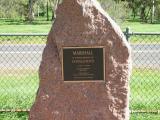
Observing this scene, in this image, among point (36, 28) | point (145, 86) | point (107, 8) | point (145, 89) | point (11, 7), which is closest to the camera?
point (145, 89)

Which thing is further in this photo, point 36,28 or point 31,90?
point 36,28

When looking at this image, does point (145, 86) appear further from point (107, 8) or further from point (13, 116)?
point (107, 8)

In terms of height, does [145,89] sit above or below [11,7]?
below

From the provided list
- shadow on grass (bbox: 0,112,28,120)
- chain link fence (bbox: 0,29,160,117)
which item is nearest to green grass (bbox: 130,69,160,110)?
chain link fence (bbox: 0,29,160,117)

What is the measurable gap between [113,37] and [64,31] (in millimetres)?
591

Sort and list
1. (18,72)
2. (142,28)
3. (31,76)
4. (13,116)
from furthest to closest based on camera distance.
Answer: (142,28)
(18,72)
(31,76)
(13,116)

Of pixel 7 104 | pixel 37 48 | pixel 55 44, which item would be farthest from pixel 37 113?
pixel 37 48

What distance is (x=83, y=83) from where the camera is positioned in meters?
6.13

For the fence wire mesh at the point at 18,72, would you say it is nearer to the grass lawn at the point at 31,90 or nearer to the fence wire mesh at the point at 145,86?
the grass lawn at the point at 31,90

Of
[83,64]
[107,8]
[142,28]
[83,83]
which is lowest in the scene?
[142,28]

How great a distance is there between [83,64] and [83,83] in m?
0.23

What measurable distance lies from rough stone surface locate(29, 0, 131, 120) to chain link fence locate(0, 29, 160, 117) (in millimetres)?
1955

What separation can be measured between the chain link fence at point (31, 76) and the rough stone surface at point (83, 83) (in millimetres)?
1955

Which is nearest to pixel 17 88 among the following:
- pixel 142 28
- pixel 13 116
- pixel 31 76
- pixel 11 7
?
pixel 31 76
